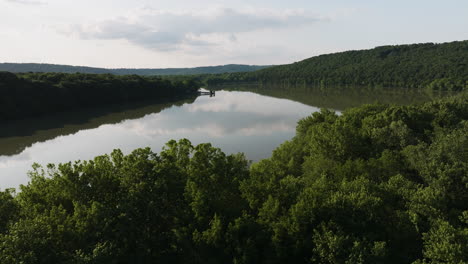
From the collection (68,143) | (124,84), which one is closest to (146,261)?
(68,143)

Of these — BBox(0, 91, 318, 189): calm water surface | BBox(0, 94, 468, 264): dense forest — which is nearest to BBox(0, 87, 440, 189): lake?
BBox(0, 91, 318, 189): calm water surface

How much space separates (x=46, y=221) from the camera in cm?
1324

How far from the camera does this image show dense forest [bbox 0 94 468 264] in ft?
43.8

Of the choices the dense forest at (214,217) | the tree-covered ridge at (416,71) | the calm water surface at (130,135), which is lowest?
the calm water surface at (130,135)

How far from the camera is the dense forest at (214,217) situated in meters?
13.3

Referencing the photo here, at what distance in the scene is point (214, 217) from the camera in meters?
14.9

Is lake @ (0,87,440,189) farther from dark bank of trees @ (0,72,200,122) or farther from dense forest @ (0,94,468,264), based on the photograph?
dense forest @ (0,94,468,264)

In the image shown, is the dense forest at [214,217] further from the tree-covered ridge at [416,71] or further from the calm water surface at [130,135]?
the tree-covered ridge at [416,71]

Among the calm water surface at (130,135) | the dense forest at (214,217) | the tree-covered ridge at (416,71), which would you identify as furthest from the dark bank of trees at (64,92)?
the tree-covered ridge at (416,71)

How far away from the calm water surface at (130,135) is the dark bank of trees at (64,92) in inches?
264

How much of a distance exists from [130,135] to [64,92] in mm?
38401

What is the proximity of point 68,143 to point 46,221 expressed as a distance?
43503mm

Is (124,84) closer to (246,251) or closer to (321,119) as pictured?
(321,119)

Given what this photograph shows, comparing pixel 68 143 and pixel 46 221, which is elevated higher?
pixel 46 221
